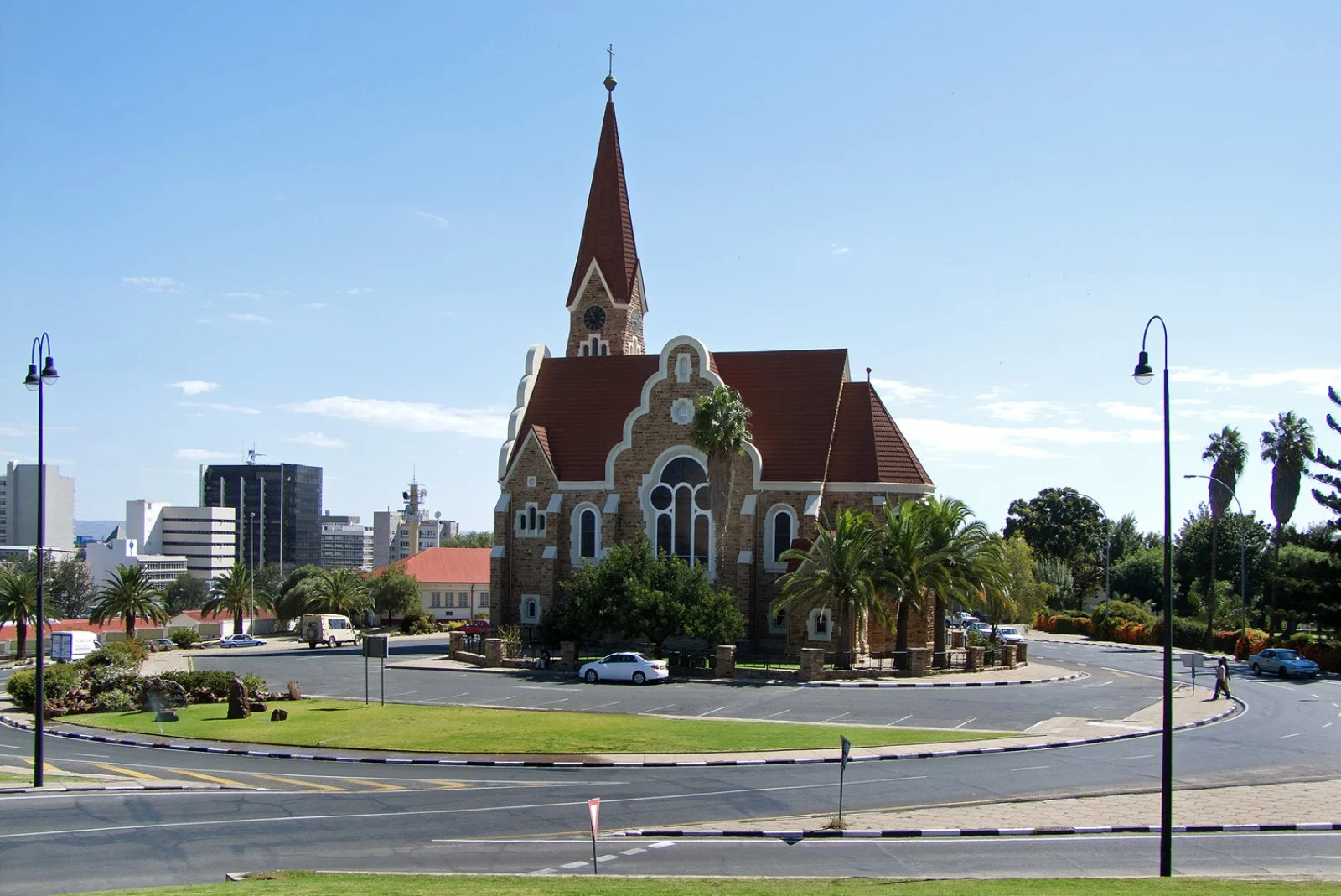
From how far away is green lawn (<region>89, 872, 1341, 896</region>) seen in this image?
47.2 feet

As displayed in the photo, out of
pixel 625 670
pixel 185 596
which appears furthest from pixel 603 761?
pixel 185 596

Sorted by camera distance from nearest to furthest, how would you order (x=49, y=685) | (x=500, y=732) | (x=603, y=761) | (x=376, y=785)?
(x=376, y=785), (x=603, y=761), (x=500, y=732), (x=49, y=685)

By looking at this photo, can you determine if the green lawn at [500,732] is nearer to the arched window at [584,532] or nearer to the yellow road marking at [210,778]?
the yellow road marking at [210,778]

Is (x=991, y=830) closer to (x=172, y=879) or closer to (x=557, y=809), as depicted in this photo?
(x=557, y=809)

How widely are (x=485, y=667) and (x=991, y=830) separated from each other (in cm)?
3447

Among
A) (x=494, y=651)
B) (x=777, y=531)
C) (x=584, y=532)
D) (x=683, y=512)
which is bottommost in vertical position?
(x=494, y=651)

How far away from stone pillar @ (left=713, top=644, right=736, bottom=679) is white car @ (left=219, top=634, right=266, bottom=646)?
37895mm

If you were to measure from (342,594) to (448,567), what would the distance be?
13.8m

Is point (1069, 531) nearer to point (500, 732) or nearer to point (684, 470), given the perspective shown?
point (684, 470)

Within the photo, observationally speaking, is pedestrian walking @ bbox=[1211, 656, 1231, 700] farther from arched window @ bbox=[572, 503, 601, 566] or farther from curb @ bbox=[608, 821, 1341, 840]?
arched window @ bbox=[572, 503, 601, 566]

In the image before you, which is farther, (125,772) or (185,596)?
(185,596)

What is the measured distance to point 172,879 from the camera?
16.5m

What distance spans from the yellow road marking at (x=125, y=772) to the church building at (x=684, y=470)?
28.5 metres

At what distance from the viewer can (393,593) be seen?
8131 centimetres
